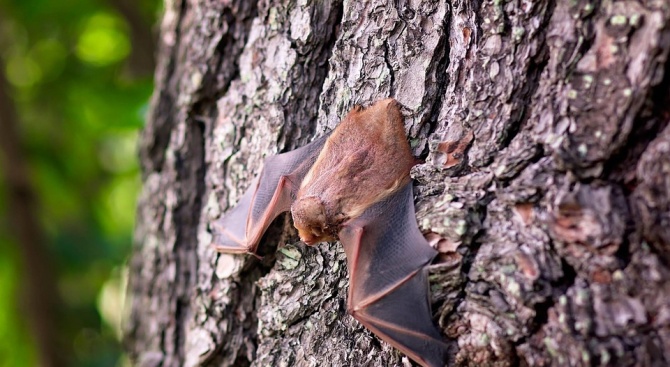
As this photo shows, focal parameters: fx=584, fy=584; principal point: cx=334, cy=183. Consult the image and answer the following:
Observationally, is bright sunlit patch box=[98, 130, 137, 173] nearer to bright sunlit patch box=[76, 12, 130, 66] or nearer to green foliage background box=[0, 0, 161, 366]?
green foliage background box=[0, 0, 161, 366]

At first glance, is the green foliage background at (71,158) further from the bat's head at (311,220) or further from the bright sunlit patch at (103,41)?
the bat's head at (311,220)

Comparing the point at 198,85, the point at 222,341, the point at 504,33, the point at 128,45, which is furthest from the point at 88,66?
the point at 504,33

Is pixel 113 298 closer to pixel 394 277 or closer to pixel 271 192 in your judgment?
pixel 271 192

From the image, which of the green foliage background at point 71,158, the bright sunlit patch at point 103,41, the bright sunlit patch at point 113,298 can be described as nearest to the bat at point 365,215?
the green foliage background at point 71,158

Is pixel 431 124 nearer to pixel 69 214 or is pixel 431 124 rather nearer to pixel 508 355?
pixel 508 355

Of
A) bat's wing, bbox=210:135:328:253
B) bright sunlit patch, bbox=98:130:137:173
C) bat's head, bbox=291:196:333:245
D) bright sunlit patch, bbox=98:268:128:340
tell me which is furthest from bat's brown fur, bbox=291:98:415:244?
bright sunlit patch, bbox=98:130:137:173
